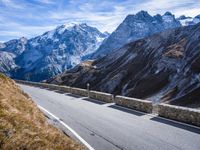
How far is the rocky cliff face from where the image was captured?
52781mm

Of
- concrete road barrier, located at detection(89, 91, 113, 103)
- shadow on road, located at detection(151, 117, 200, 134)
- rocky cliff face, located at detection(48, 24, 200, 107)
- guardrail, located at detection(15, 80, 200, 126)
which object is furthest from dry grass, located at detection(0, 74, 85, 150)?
rocky cliff face, located at detection(48, 24, 200, 107)

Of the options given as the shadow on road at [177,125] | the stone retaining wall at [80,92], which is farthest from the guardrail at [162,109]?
the stone retaining wall at [80,92]

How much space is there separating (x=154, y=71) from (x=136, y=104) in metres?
52.9

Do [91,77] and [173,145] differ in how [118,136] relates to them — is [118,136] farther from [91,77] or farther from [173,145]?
[91,77]

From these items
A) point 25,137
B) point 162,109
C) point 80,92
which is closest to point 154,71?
point 80,92

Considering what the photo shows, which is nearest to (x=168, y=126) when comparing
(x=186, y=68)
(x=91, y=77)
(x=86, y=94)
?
(x=86, y=94)

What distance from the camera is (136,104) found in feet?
70.3

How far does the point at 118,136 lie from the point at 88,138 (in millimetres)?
1252

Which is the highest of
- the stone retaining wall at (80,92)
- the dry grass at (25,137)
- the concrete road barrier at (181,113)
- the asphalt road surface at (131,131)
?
the dry grass at (25,137)

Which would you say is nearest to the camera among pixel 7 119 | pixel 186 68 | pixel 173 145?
pixel 7 119

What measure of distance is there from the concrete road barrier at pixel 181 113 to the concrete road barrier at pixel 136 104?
1.49 metres

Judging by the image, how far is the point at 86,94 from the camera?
1298 inches

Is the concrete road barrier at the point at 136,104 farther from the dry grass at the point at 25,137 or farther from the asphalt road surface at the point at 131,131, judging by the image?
the dry grass at the point at 25,137

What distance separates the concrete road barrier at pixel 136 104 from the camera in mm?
19922
